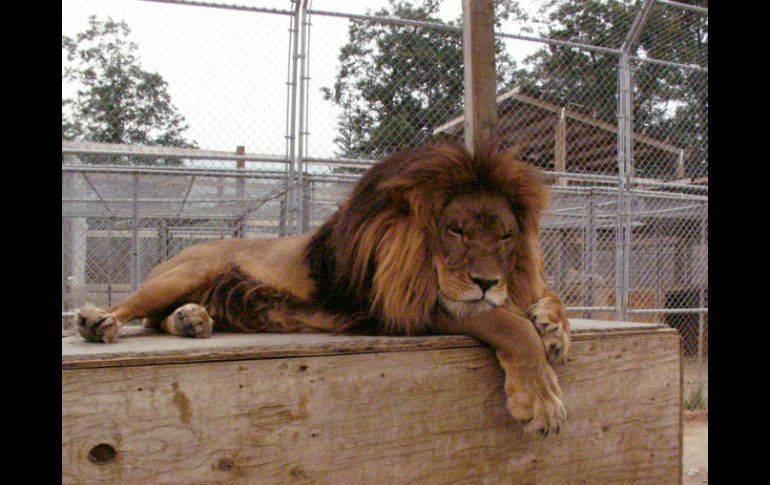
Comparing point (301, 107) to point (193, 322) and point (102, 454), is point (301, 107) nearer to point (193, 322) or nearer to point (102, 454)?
point (193, 322)

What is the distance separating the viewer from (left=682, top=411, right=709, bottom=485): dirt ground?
556 cm

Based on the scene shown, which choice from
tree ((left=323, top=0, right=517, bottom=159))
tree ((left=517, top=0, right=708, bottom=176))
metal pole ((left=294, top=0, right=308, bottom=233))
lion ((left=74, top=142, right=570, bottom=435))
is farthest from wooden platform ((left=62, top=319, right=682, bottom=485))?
tree ((left=517, top=0, right=708, bottom=176))

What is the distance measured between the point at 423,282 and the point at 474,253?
0.23 metres

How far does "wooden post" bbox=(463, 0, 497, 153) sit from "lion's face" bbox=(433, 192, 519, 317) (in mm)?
867

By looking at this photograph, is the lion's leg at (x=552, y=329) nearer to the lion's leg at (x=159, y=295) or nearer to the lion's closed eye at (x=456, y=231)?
the lion's closed eye at (x=456, y=231)

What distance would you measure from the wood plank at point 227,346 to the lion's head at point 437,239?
127 millimetres

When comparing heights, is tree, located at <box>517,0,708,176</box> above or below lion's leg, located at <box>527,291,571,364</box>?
above

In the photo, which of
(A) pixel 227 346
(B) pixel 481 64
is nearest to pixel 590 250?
(B) pixel 481 64

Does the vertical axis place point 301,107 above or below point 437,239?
above

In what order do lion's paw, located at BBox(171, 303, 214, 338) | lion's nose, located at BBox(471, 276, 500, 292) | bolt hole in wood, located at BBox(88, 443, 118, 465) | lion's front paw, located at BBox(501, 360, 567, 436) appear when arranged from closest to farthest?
bolt hole in wood, located at BBox(88, 443, 118, 465)
lion's front paw, located at BBox(501, 360, 567, 436)
lion's nose, located at BBox(471, 276, 500, 292)
lion's paw, located at BBox(171, 303, 214, 338)

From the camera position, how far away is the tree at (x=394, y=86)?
5.86m

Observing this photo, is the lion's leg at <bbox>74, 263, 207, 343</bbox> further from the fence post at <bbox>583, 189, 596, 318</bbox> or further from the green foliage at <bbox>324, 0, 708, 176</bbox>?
the fence post at <bbox>583, 189, 596, 318</bbox>

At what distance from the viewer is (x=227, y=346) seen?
221 centimetres
